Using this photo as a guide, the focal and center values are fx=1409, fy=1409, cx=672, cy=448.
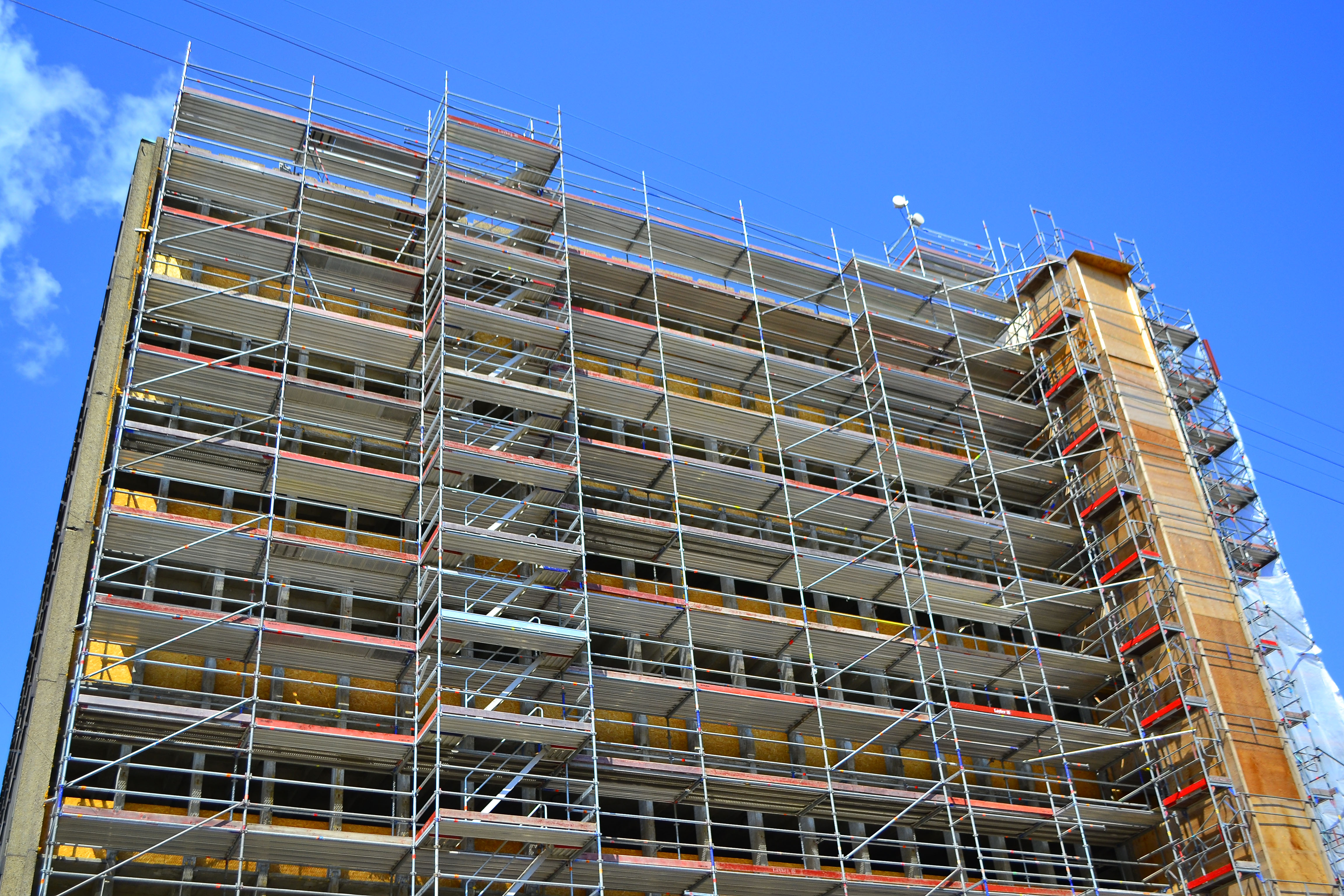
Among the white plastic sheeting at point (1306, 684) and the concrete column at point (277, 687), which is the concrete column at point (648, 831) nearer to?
the concrete column at point (277, 687)

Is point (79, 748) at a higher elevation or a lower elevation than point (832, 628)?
lower

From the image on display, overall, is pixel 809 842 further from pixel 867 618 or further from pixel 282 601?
pixel 282 601

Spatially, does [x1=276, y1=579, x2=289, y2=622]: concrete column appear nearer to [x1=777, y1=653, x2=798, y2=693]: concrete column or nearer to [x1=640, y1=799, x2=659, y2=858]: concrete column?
[x1=640, y1=799, x2=659, y2=858]: concrete column

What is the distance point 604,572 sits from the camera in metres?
27.7

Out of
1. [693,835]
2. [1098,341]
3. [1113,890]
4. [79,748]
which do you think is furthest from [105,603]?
[1098,341]

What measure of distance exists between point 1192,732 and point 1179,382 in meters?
10.5

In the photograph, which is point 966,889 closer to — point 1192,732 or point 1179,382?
point 1192,732

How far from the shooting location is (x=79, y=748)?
21.6m

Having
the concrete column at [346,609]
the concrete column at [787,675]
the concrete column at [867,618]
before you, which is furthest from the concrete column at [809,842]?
the concrete column at [346,609]

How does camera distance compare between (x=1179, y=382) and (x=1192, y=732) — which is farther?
(x=1179, y=382)

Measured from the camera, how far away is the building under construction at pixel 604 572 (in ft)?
71.4

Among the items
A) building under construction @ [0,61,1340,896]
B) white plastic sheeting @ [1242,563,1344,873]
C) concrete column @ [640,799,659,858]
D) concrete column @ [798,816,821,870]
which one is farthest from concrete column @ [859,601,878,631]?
white plastic sheeting @ [1242,563,1344,873]

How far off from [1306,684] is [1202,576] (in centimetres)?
315

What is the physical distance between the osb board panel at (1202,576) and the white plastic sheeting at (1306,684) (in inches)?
28.6
